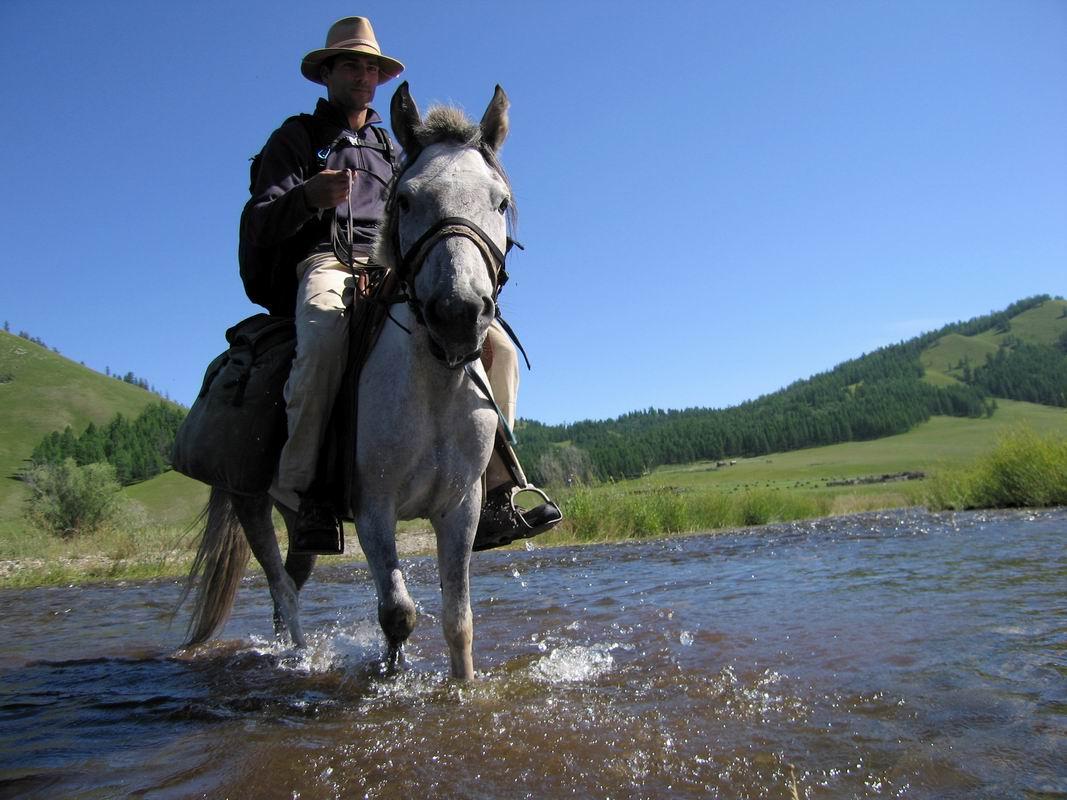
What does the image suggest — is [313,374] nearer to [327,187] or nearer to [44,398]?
[327,187]

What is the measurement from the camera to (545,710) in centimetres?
354

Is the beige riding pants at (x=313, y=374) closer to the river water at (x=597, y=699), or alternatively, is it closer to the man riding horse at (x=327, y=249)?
the man riding horse at (x=327, y=249)

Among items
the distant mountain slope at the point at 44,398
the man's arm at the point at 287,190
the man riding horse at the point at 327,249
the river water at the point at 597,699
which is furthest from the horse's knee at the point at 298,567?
the distant mountain slope at the point at 44,398

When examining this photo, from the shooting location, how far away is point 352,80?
5430 millimetres

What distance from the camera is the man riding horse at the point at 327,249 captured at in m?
4.31

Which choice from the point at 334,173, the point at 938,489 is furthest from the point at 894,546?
the point at 938,489

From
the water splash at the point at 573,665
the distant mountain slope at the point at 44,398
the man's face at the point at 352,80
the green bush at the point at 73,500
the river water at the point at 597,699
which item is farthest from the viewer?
the distant mountain slope at the point at 44,398

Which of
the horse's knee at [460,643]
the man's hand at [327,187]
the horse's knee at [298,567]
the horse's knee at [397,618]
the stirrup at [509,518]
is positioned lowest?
the horse's knee at [460,643]

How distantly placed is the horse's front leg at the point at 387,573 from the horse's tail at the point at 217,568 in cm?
269

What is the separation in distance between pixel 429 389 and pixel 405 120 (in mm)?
1579

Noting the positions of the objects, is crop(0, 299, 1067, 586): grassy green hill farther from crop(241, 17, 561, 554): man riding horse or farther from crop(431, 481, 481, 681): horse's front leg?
crop(431, 481, 481, 681): horse's front leg

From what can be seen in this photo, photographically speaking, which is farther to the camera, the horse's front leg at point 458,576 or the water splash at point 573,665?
the water splash at point 573,665

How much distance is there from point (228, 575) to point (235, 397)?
2036 mm

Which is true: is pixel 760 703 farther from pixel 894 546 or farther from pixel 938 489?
pixel 938 489
